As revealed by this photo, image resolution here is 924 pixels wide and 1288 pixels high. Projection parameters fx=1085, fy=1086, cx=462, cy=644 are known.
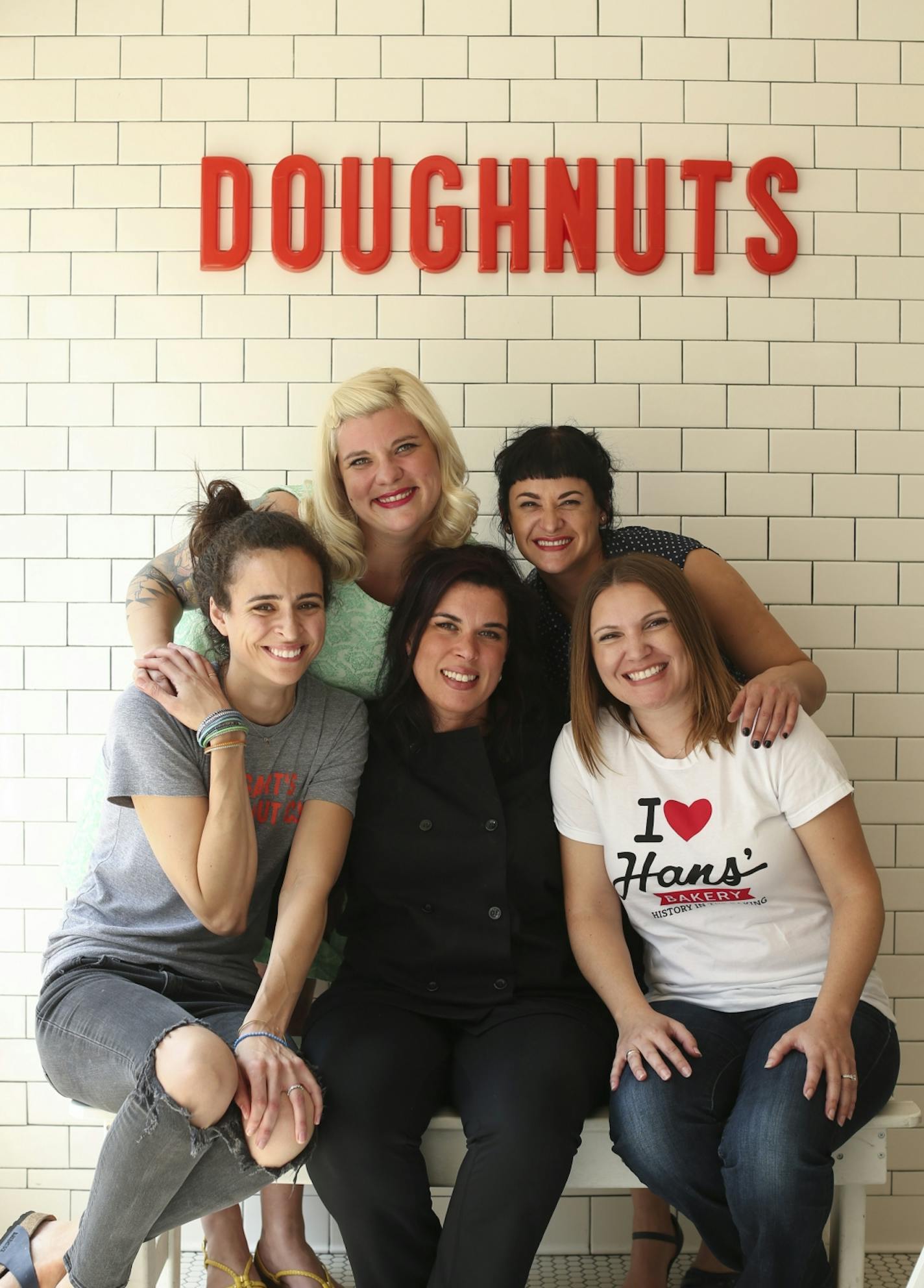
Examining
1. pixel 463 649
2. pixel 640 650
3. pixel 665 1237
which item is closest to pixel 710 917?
pixel 640 650

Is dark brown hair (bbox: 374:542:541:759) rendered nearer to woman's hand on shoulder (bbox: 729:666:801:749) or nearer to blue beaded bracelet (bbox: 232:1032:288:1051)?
woman's hand on shoulder (bbox: 729:666:801:749)

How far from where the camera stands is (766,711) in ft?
6.41

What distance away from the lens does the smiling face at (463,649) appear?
207cm

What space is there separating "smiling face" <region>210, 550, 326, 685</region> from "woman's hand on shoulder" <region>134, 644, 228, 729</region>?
8 centimetres

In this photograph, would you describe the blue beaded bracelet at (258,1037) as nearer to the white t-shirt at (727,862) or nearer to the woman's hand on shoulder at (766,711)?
the white t-shirt at (727,862)

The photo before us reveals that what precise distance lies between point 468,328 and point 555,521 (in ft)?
2.26

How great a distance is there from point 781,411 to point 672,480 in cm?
32

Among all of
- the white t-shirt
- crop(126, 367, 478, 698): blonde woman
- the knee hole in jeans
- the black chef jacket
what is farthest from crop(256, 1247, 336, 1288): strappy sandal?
crop(126, 367, 478, 698): blonde woman

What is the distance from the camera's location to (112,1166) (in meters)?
1.65

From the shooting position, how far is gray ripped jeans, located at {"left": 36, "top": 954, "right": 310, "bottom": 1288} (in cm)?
164

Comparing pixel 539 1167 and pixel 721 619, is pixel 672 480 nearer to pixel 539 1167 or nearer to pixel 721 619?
pixel 721 619

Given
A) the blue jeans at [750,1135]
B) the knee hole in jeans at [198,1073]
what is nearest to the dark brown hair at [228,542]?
the knee hole in jeans at [198,1073]

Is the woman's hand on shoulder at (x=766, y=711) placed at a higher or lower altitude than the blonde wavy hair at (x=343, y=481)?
lower

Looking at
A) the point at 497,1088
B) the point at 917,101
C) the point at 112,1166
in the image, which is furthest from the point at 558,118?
the point at 112,1166
